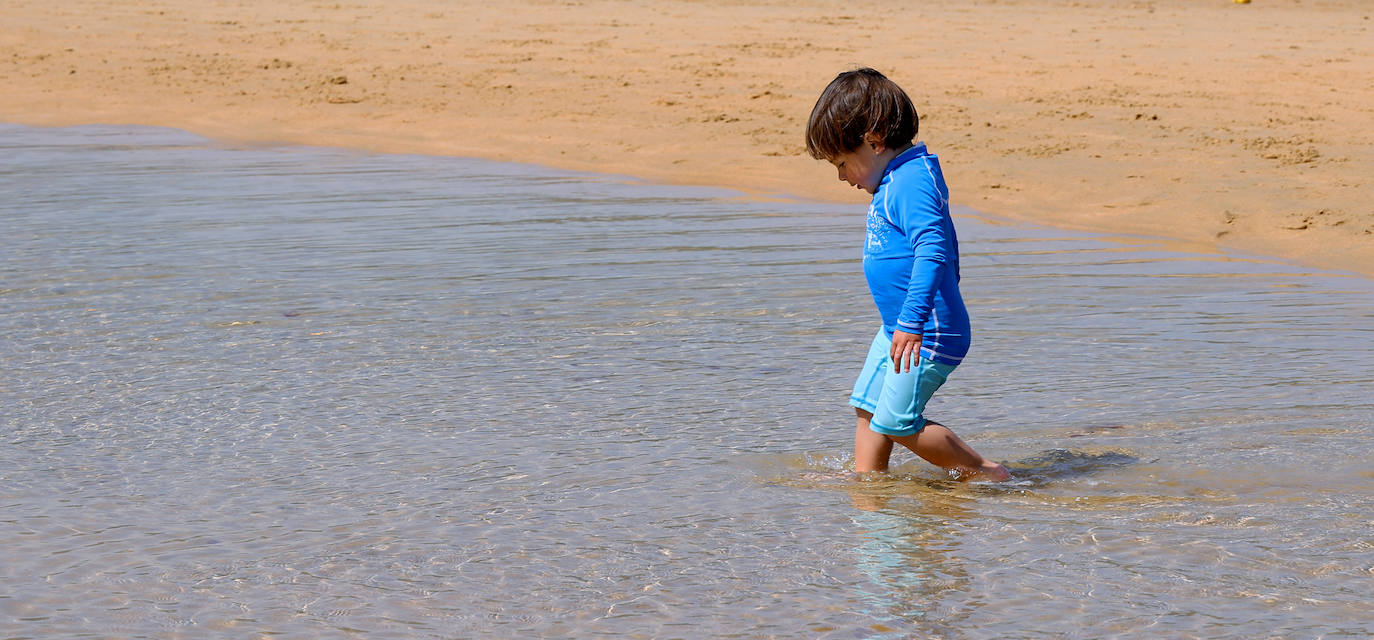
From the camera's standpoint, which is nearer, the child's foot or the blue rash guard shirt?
the blue rash guard shirt

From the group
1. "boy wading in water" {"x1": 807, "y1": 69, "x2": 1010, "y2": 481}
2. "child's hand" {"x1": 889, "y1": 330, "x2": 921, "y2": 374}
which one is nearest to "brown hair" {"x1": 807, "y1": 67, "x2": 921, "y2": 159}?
"boy wading in water" {"x1": 807, "y1": 69, "x2": 1010, "y2": 481}

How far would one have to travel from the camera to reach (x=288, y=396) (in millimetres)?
4785

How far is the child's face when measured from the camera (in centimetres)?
376

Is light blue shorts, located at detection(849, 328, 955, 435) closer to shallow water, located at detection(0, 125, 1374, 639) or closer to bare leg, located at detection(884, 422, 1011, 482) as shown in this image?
bare leg, located at detection(884, 422, 1011, 482)

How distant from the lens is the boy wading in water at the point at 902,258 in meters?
3.65

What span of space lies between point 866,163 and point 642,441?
1016 mm

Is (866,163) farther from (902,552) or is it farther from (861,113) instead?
(902,552)

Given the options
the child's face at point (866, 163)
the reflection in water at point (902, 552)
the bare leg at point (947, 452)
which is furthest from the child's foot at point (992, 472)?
the child's face at point (866, 163)

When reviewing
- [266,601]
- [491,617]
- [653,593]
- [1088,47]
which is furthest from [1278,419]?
[1088,47]

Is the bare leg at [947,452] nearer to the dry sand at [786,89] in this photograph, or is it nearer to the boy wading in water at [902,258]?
the boy wading in water at [902,258]

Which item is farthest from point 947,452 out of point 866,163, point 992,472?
point 866,163

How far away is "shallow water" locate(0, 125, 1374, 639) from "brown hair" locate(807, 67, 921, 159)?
0.84 meters

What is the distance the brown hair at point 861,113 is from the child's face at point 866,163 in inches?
0.7

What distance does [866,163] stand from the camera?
379 centimetres
